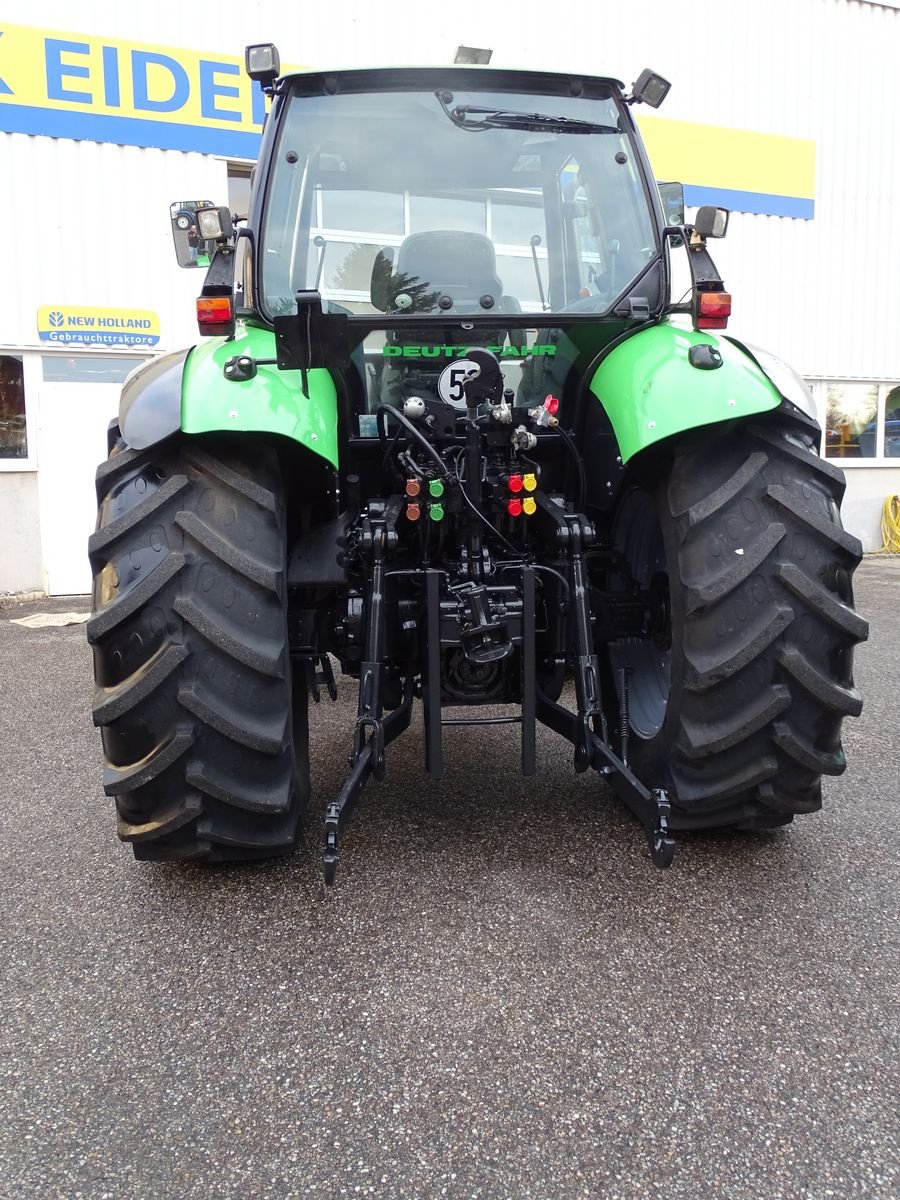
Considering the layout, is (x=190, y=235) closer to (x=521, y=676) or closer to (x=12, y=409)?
(x=521, y=676)

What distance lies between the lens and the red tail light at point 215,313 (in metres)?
2.54

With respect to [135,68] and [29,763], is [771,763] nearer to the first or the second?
[29,763]

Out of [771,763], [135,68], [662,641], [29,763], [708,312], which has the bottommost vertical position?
[29,763]

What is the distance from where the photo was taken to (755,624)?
241cm

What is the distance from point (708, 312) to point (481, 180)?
0.95 metres

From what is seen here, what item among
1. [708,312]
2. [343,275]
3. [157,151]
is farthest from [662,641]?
[157,151]

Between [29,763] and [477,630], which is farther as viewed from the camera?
[29,763]

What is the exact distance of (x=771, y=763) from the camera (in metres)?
2.46

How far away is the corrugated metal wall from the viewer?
827 centimetres

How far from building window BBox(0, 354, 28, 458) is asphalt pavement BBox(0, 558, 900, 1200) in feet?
20.6

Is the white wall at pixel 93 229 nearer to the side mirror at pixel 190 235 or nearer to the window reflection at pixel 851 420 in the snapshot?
the side mirror at pixel 190 235

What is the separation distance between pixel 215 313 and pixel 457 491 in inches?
33.3

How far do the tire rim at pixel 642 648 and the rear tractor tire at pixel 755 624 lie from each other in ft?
1.41

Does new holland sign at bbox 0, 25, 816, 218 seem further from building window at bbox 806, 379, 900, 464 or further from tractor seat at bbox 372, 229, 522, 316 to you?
building window at bbox 806, 379, 900, 464
